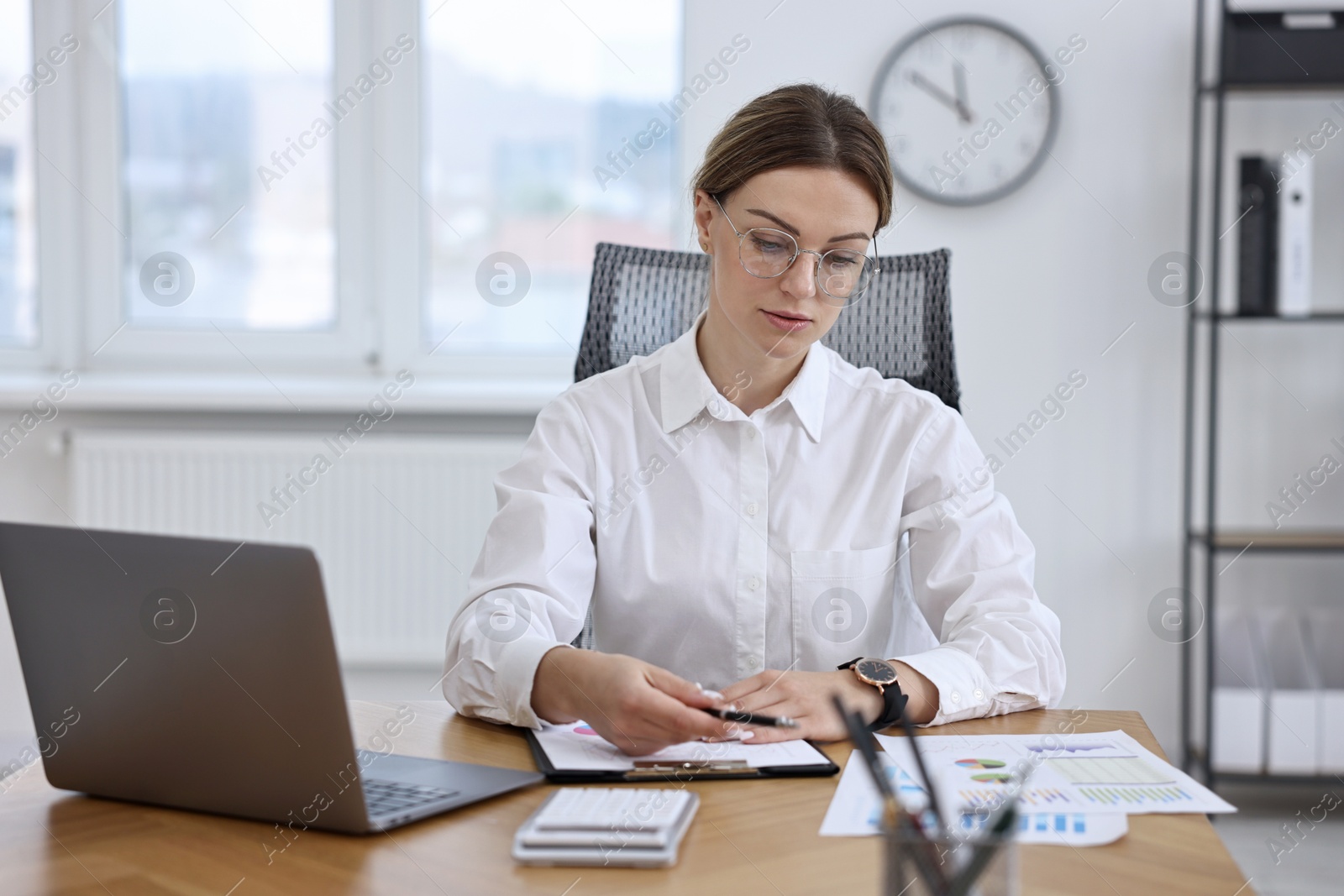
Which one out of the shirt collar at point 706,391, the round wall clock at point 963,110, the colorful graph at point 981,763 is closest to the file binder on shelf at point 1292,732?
the round wall clock at point 963,110

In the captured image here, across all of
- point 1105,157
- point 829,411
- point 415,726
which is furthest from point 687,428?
point 1105,157

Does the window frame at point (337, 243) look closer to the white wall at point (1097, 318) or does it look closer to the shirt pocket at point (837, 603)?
the white wall at point (1097, 318)

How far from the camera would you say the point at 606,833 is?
785 millimetres

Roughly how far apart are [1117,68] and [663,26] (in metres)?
1.06

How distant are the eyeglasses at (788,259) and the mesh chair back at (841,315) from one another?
21 centimetres

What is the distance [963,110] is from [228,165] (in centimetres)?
177

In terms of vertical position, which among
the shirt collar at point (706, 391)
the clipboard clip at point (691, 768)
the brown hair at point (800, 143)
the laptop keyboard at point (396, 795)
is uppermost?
the brown hair at point (800, 143)

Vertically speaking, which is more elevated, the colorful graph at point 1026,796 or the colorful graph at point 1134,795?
the colorful graph at point 1026,796

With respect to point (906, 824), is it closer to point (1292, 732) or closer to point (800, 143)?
point (800, 143)

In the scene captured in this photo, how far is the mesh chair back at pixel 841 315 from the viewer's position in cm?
154

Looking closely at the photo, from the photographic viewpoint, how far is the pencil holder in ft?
1.72

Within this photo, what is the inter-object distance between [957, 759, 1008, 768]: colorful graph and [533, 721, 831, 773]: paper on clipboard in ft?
0.37

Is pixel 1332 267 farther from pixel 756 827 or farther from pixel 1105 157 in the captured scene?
pixel 756 827

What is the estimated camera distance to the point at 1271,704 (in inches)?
99.5
